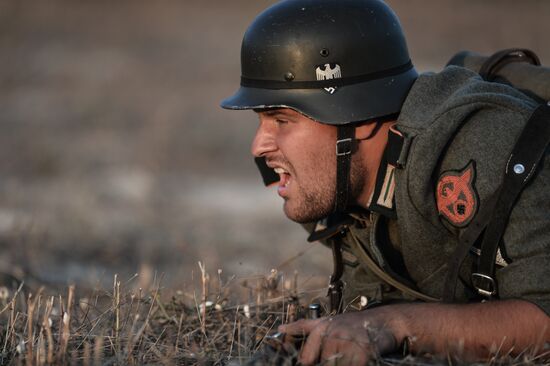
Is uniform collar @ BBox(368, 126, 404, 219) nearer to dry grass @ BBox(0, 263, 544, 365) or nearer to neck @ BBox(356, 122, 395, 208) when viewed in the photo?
neck @ BBox(356, 122, 395, 208)

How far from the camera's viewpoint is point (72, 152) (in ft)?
41.4

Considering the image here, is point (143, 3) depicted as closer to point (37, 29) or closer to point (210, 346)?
point (37, 29)

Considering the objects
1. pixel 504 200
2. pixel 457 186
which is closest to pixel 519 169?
pixel 504 200

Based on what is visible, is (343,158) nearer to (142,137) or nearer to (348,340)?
(348,340)

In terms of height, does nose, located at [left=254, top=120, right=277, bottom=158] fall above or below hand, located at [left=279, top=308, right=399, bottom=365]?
above

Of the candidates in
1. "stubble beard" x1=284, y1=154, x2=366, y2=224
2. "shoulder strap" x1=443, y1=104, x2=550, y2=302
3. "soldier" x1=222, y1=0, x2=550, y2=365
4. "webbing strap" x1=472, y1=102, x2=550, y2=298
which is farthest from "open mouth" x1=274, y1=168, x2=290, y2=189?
"webbing strap" x1=472, y1=102, x2=550, y2=298

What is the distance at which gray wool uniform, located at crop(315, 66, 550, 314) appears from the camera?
145 inches

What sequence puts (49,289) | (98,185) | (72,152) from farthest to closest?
(72,152), (98,185), (49,289)

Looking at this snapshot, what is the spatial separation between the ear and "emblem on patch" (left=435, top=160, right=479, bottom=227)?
63cm

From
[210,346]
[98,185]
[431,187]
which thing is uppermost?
[431,187]

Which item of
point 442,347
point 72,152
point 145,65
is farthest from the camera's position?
point 145,65

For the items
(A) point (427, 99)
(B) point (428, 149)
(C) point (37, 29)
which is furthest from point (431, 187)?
(C) point (37, 29)

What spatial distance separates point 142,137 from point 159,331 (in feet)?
30.5

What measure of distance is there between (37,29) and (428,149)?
63.5ft
